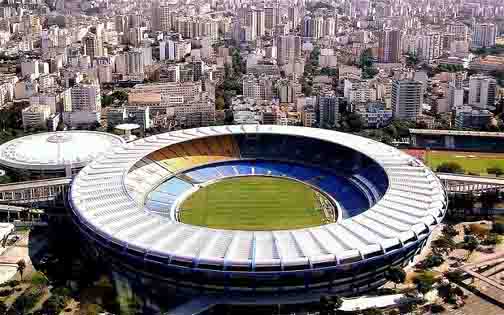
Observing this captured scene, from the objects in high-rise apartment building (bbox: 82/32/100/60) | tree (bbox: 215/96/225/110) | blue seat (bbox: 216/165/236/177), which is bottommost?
blue seat (bbox: 216/165/236/177)

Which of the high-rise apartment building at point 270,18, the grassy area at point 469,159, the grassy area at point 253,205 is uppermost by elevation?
the high-rise apartment building at point 270,18

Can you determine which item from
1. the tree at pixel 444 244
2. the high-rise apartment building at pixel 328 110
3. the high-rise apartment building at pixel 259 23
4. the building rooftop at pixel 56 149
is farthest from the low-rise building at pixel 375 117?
the high-rise apartment building at pixel 259 23

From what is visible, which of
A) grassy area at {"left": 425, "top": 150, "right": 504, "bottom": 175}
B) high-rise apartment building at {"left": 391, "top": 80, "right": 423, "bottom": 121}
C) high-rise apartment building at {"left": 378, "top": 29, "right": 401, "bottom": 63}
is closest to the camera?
grassy area at {"left": 425, "top": 150, "right": 504, "bottom": 175}

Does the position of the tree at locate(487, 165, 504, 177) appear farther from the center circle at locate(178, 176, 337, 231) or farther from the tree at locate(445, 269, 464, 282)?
the tree at locate(445, 269, 464, 282)

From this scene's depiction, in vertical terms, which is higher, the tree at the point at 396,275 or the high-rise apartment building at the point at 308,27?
the high-rise apartment building at the point at 308,27

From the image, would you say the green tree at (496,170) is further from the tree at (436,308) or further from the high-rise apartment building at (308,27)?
the high-rise apartment building at (308,27)

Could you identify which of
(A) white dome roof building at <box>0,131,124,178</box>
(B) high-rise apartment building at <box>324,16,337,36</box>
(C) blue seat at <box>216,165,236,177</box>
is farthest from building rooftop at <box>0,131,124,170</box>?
(B) high-rise apartment building at <box>324,16,337,36</box>

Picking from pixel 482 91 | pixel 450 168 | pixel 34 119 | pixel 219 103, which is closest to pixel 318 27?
pixel 219 103

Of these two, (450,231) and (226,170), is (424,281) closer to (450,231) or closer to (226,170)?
(450,231)
